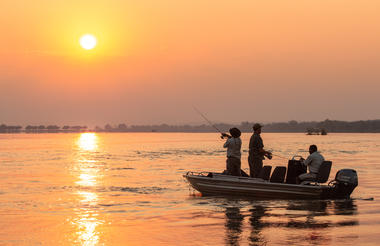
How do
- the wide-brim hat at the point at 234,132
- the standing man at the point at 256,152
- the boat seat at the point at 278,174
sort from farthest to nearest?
the wide-brim hat at the point at 234,132 → the boat seat at the point at 278,174 → the standing man at the point at 256,152

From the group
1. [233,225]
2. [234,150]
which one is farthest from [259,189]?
[233,225]

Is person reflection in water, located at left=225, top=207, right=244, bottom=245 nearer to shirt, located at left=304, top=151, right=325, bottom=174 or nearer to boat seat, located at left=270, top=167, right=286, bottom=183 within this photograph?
boat seat, located at left=270, top=167, right=286, bottom=183

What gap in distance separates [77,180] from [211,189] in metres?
12.6

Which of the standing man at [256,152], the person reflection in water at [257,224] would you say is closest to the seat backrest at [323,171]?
the standing man at [256,152]

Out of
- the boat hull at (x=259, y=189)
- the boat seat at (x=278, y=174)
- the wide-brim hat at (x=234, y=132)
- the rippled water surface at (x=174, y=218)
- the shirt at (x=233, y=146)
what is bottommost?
the rippled water surface at (x=174, y=218)

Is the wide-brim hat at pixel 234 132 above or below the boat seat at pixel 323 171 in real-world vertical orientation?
above

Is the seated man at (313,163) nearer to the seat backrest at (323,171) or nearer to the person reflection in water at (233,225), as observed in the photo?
the seat backrest at (323,171)

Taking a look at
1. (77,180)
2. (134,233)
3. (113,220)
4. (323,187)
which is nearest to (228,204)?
(323,187)

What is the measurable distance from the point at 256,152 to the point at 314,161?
1.96 meters

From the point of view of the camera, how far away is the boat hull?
20.3 meters

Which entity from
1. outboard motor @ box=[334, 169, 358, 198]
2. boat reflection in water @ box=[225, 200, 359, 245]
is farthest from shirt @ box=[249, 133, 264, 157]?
outboard motor @ box=[334, 169, 358, 198]

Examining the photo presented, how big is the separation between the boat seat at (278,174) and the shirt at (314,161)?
3.12ft

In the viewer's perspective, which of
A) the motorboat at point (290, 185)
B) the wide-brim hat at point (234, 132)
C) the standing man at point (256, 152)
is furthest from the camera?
the wide-brim hat at point (234, 132)

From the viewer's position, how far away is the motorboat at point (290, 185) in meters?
20.2
